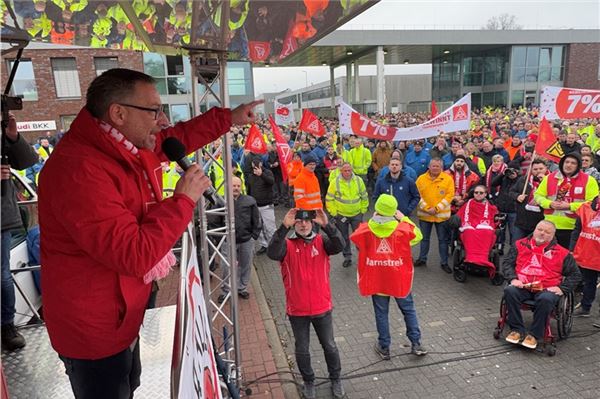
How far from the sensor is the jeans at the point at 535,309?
4.55 metres

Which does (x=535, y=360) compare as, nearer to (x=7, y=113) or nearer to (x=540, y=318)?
(x=540, y=318)

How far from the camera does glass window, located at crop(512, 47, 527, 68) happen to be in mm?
33806

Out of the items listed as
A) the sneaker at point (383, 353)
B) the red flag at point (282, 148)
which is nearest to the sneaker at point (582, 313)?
the sneaker at point (383, 353)

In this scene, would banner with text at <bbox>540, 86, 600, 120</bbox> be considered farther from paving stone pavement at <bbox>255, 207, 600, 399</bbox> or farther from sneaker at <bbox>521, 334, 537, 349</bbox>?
sneaker at <bbox>521, 334, 537, 349</bbox>

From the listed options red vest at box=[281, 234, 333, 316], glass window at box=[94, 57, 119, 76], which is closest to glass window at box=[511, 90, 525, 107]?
glass window at box=[94, 57, 119, 76]

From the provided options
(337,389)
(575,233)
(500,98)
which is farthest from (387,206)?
(500,98)

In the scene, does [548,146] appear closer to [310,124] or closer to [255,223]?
[255,223]

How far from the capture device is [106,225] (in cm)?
141

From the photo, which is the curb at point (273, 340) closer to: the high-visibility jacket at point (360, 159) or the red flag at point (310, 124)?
the high-visibility jacket at point (360, 159)

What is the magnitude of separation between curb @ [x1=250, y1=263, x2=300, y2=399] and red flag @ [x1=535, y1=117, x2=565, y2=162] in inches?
212

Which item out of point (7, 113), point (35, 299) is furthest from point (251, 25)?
point (35, 299)

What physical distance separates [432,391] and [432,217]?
3911 millimetres

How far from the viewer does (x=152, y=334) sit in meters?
3.69

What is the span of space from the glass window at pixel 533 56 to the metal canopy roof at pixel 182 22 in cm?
3774
